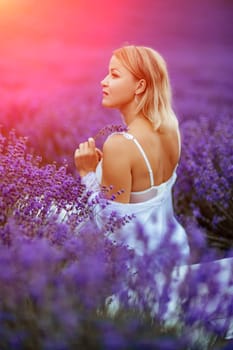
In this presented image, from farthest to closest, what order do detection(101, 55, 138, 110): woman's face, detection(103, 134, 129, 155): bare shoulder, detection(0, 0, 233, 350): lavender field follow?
detection(101, 55, 138, 110): woman's face
detection(103, 134, 129, 155): bare shoulder
detection(0, 0, 233, 350): lavender field

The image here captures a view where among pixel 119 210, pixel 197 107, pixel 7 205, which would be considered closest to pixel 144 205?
pixel 119 210

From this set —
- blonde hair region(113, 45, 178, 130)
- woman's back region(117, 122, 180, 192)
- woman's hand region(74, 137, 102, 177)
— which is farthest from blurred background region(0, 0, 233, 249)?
woman's hand region(74, 137, 102, 177)

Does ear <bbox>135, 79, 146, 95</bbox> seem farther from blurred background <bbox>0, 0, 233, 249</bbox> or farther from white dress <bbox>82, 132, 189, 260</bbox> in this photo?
blurred background <bbox>0, 0, 233, 249</bbox>

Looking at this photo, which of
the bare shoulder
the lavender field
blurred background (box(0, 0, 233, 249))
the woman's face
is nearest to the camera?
the lavender field

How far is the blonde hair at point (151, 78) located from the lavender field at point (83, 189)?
1.20ft

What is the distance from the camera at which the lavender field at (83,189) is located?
139 centimetres

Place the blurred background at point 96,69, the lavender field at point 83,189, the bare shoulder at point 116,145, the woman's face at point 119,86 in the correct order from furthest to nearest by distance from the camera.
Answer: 1. the blurred background at point 96,69
2. the woman's face at point 119,86
3. the bare shoulder at point 116,145
4. the lavender field at point 83,189

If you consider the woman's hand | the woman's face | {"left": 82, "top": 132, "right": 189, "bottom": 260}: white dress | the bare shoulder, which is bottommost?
{"left": 82, "top": 132, "right": 189, "bottom": 260}: white dress

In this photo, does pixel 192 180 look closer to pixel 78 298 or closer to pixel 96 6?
pixel 96 6

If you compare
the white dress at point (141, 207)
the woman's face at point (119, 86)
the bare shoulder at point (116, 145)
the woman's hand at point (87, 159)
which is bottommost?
the white dress at point (141, 207)

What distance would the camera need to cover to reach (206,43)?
4113 mm

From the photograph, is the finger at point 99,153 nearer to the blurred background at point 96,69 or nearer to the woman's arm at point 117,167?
the woman's arm at point 117,167

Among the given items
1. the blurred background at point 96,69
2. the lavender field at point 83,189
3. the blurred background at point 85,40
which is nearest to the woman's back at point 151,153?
the lavender field at point 83,189

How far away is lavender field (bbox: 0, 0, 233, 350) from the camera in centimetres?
139
